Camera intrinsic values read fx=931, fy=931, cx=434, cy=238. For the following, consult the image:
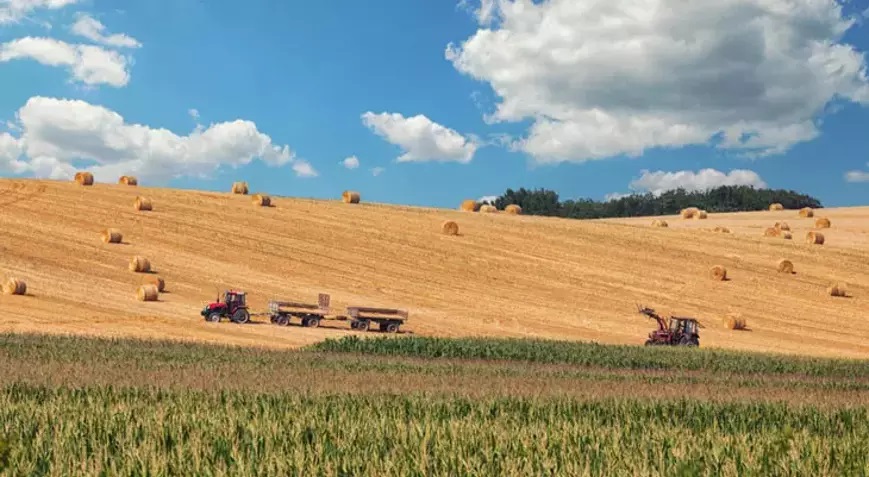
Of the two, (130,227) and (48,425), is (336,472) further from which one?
(130,227)

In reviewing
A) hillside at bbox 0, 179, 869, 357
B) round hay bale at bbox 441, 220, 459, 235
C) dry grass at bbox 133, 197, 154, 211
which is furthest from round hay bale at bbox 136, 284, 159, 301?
round hay bale at bbox 441, 220, 459, 235

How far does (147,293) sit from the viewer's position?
3531 centimetres

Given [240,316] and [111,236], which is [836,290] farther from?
[111,236]

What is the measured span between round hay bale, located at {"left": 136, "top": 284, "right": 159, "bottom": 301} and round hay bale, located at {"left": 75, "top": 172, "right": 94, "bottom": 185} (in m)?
22.5

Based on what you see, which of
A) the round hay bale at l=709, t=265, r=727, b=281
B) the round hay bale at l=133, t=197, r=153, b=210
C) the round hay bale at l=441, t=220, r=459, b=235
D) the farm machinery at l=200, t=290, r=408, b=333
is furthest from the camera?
the round hay bale at l=441, t=220, r=459, b=235

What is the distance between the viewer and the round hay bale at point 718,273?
4891 cm

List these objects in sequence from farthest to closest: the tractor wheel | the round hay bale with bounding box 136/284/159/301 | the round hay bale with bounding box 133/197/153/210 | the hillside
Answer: the round hay bale with bounding box 133/197/153/210 < the hillside < the round hay bale with bounding box 136/284/159/301 < the tractor wheel

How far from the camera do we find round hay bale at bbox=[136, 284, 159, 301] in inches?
1388

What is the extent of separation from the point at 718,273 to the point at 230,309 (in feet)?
87.7

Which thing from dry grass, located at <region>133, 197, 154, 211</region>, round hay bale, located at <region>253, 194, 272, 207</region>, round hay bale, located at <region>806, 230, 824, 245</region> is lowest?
dry grass, located at <region>133, 197, 154, 211</region>

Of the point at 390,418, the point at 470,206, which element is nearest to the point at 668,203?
the point at 470,206

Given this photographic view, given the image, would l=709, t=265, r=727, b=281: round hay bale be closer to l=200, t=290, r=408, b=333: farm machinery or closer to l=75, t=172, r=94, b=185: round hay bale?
l=200, t=290, r=408, b=333: farm machinery

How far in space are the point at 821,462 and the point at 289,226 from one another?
43891mm

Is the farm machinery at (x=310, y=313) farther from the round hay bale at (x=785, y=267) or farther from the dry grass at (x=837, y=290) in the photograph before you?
the round hay bale at (x=785, y=267)
